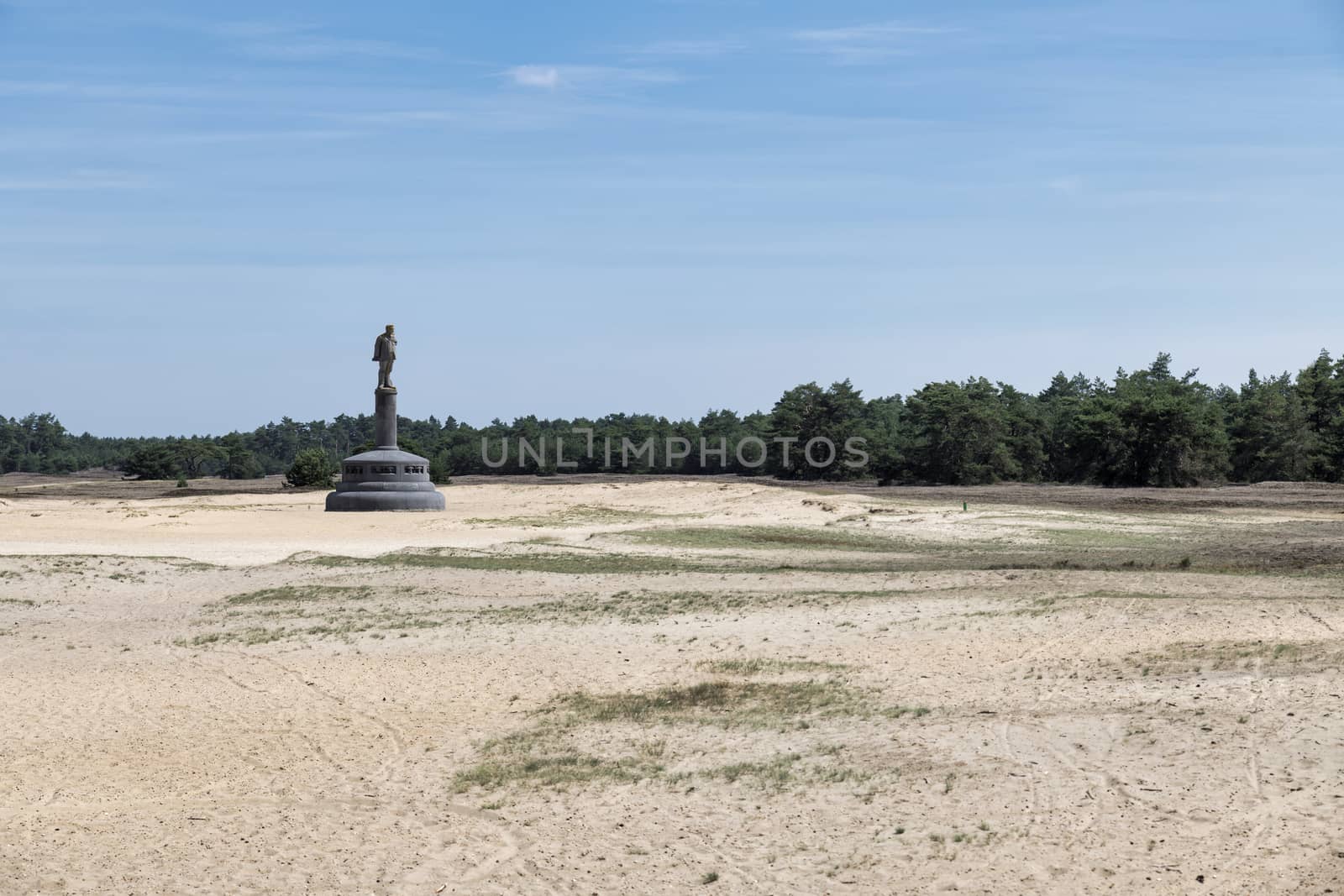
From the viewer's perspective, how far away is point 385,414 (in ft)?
132

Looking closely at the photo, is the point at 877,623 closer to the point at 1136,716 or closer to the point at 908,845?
the point at 1136,716

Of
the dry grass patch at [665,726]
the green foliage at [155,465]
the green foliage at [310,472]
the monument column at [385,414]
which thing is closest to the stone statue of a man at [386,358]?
the monument column at [385,414]

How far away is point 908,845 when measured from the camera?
26.1ft

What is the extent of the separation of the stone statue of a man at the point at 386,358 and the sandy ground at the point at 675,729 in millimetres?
18702

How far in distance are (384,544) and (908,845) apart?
21.5 meters

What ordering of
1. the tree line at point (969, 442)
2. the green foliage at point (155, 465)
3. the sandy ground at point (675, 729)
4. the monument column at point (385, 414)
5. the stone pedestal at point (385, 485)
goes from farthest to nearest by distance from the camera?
the green foliage at point (155, 465) → the tree line at point (969, 442) → the monument column at point (385, 414) → the stone pedestal at point (385, 485) → the sandy ground at point (675, 729)

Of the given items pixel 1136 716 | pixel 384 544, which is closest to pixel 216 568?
pixel 384 544

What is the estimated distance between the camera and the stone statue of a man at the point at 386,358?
134ft

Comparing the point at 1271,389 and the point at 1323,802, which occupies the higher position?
the point at 1271,389

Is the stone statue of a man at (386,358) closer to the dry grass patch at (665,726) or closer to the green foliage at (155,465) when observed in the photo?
the dry grass patch at (665,726)

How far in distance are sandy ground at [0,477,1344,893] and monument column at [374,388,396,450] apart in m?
18.0

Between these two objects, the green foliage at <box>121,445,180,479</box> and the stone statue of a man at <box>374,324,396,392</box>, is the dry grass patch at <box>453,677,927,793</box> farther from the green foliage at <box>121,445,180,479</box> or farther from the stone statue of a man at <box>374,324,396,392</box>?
the green foliage at <box>121,445,180,479</box>

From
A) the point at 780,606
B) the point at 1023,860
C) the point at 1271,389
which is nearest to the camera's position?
the point at 1023,860

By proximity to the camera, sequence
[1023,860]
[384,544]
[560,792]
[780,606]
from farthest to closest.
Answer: [384,544], [780,606], [560,792], [1023,860]
